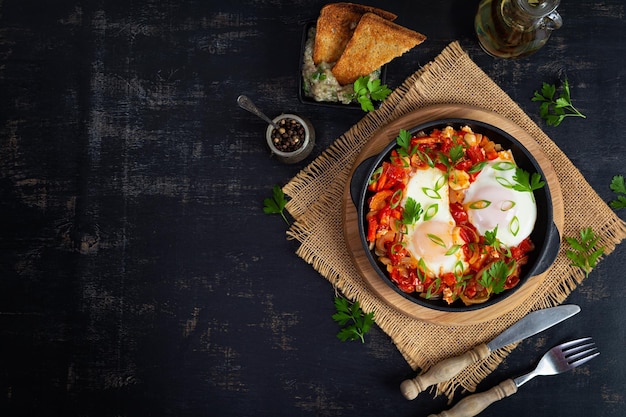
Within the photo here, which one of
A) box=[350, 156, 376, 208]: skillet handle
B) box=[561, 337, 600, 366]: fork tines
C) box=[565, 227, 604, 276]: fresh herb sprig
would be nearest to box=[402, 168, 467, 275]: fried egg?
box=[350, 156, 376, 208]: skillet handle

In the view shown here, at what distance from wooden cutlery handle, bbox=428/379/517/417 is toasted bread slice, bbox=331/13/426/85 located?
5.95ft

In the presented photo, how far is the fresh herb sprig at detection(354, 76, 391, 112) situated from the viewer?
278cm

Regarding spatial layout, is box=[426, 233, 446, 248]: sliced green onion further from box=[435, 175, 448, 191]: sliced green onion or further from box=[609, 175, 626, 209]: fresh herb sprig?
box=[609, 175, 626, 209]: fresh herb sprig

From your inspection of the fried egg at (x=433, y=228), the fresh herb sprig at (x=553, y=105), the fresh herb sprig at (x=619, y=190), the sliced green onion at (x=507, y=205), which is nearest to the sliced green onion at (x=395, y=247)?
the fried egg at (x=433, y=228)

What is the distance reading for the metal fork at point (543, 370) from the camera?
2.93 metres

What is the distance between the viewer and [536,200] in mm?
2717

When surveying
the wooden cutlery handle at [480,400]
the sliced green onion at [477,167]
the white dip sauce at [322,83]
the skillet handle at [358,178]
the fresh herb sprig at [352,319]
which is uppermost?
the white dip sauce at [322,83]

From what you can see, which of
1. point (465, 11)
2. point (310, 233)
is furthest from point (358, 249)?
point (465, 11)

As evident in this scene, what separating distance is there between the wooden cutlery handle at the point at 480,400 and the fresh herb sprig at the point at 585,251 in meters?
0.73

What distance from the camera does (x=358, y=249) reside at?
9.47ft

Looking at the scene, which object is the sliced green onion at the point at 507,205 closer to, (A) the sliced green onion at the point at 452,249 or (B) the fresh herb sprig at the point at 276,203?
(A) the sliced green onion at the point at 452,249

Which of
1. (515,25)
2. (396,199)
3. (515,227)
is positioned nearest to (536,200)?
(515,227)

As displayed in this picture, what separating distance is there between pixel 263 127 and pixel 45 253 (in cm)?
147

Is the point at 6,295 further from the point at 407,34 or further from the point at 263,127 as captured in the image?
the point at 407,34
